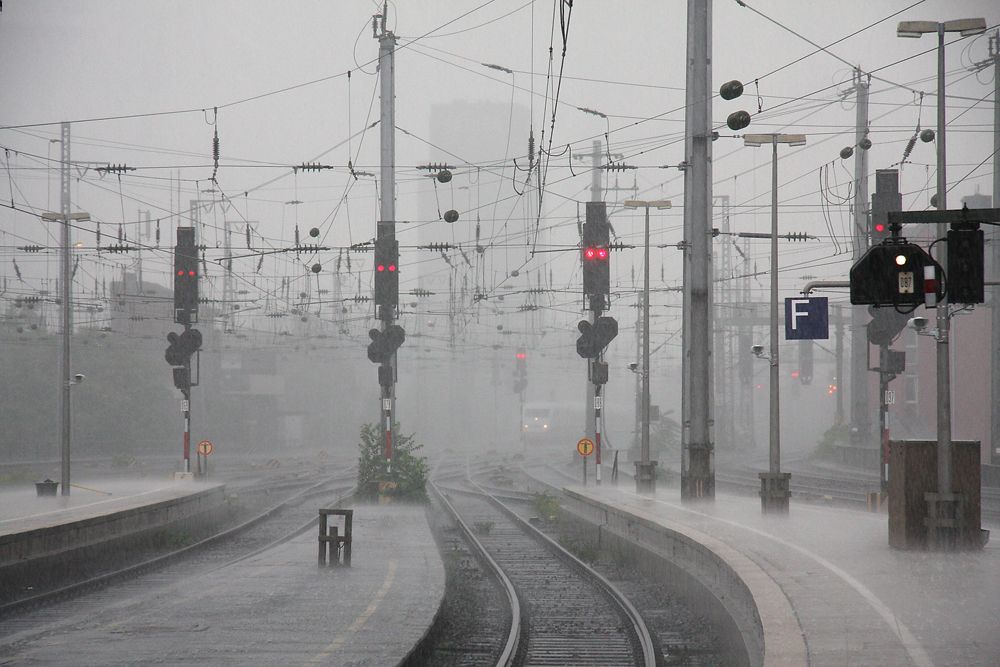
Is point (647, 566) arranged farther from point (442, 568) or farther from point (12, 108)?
point (12, 108)

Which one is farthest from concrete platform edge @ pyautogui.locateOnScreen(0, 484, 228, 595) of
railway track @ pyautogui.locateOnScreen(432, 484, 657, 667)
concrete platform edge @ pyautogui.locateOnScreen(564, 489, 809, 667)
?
concrete platform edge @ pyautogui.locateOnScreen(564, 489, 809, 667)

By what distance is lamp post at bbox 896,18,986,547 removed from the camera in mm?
12188

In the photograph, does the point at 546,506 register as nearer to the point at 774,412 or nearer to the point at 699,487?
the point at 699,487

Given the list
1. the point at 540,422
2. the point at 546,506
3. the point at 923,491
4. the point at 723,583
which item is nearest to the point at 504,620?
the point at 723,583

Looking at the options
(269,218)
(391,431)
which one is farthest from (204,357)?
(269,218)

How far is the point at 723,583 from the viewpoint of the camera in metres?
11.3

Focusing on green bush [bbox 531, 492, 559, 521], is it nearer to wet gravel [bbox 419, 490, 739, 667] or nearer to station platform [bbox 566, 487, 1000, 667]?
wet gravel [bbox 419, 490, 739, 667]

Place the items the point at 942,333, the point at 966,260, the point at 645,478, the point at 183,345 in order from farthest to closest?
the point at 183,345 → the point at 645,478 → the point at 942,333 → the point at 966,260

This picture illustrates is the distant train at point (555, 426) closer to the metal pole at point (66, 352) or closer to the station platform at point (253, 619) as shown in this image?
the metal pole at point (66, 352)

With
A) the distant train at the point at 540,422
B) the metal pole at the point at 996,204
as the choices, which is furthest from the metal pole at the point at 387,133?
the distant train at the point at 540,422

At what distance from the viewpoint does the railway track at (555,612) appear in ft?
36.3

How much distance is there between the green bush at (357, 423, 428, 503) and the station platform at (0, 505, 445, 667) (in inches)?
418

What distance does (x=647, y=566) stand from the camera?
16.1m

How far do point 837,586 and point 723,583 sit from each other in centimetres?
170
